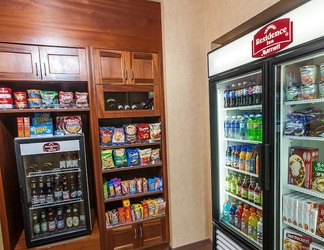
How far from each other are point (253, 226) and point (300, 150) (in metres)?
0.74

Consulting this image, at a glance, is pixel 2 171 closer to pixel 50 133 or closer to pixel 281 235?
pixel 50 133

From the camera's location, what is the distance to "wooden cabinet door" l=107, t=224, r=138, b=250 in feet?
6.70

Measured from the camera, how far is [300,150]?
4.19 feet

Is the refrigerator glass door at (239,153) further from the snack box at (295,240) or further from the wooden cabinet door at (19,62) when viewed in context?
the wooden cabinet door at (19,62)

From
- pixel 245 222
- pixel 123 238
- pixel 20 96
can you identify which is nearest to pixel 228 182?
pixel 245 222

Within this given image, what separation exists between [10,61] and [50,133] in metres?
0.73

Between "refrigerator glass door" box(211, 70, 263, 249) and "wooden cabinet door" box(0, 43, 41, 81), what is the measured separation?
1.69 metres

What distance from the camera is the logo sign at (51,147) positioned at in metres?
1.80

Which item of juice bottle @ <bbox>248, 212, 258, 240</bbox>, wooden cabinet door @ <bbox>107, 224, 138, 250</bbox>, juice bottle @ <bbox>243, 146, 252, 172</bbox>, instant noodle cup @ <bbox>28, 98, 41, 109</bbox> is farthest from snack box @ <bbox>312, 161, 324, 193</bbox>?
instant noodle cup @ <bbox>28, 98, 41, 109</bbox>

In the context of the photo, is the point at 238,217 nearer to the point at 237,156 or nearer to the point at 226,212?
the point at 226,212

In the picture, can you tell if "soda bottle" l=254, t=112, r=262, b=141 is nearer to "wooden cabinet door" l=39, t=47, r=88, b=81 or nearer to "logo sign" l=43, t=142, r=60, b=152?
"wooden cabinet door" l=39, t=47, r=88, b=81

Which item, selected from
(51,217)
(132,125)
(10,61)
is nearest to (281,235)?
(132,125)

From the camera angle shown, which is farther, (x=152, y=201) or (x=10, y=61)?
(x=152, y=201)

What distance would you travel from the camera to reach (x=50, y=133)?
6.27 feet
